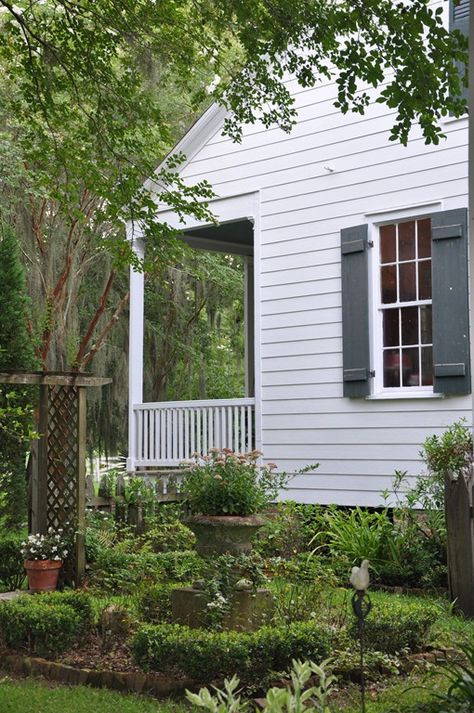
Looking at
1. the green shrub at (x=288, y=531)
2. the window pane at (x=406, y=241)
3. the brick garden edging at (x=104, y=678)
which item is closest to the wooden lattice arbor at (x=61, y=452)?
the green shrub at (x=288, y=531)

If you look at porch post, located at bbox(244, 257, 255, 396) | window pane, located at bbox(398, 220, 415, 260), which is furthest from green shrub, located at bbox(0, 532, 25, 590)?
porch post, located at bbox(244, 257, 255, 396)

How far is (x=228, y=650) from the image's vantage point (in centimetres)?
505

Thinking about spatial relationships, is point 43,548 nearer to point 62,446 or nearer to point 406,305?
point 62,446

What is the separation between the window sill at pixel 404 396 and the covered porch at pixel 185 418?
171 cm

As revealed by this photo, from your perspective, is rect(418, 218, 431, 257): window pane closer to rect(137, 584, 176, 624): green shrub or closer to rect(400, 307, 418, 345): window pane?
rect(400, 307, 418, 345): window pane

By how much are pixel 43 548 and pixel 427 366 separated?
424cm

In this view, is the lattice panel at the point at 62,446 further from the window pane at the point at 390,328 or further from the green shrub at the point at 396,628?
the green shrub at the point at 396,628

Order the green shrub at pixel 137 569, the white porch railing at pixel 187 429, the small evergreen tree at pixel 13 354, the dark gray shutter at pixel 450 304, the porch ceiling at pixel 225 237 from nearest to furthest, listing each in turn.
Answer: the green shrub at pixel 137 569
the dark gray shutter at pixel 450 304
the small evergreen tree at pixel 13 354
the white porch railing at pixel 187 429
the porch ceiling at pixel 225 237

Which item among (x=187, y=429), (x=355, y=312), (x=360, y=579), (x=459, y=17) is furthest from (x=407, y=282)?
(x=360, y=579)

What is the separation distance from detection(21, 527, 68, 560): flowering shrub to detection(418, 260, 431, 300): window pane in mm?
4421

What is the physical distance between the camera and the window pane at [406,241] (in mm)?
9688

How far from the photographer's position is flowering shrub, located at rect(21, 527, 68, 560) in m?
8.20

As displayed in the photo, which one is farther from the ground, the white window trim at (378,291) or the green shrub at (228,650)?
the white window trim at (378,291)

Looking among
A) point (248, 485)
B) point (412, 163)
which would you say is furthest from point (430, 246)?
point (248, 485)
